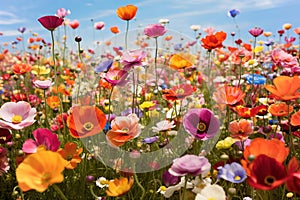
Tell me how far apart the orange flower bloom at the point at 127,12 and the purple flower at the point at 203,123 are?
0.78 m

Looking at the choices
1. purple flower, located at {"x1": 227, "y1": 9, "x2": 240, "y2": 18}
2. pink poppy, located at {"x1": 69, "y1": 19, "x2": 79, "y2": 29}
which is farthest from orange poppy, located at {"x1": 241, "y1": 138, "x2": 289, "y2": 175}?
purple flower, located at {"x1": 227, "y1": 9, "x2": 240, "y2": 18}

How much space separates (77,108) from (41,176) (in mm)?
495

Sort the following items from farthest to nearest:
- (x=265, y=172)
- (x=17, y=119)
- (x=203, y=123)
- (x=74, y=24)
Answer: (x=74, y=24) < (x=17, y=119) < (x=203, y=123) < (x=265, y=172)

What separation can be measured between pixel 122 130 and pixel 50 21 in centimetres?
50

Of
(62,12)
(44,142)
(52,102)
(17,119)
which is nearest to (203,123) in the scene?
(44,142)

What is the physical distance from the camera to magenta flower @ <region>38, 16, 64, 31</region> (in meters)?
1.41

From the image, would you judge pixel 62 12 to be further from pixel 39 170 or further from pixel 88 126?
pixel 39 170

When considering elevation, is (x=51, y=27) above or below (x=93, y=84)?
above

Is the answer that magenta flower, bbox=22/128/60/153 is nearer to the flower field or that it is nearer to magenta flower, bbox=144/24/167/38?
the flower field

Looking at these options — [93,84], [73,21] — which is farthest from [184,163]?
[73,21]

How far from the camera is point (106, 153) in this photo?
1625mm

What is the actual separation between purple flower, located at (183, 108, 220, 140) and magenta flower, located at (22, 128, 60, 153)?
0.34 meters

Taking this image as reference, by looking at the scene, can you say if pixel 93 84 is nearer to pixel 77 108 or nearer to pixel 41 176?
pixel 77 108

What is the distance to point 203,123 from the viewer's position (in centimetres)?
111
